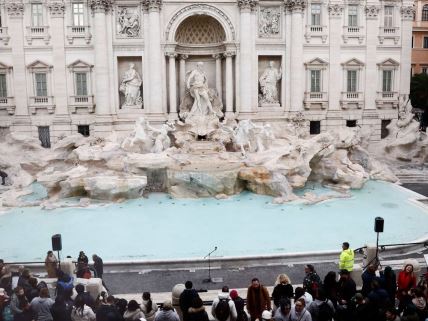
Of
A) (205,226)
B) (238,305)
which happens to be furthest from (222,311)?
(205,226)

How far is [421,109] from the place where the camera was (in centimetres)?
3747

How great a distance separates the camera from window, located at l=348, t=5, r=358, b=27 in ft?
93.2

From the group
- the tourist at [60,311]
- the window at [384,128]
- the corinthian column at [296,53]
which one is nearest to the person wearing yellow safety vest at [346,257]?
the tourist at [60,311]

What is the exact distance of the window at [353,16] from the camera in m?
28.4

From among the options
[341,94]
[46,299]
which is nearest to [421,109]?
[341,94]

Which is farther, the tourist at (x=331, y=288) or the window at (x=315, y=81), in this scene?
the window at (x=315, y=81)

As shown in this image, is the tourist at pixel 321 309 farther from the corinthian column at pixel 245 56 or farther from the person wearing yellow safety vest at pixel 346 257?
the corinthian column at pixel 245 56

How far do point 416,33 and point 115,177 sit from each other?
3042 cm

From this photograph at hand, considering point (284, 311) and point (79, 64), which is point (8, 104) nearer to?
point (79, 64)

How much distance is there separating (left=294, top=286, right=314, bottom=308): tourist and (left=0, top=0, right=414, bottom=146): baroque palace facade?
64.3 ft

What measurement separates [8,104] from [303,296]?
23.8m

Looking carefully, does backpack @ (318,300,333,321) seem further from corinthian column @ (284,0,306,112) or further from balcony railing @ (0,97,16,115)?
balcony railing @ (0,97,16,115)

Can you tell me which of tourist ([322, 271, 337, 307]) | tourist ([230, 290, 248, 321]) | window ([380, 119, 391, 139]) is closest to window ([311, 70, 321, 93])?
window ([380, 119, 391, 139])

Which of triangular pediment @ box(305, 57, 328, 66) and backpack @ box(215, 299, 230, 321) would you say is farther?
triangular pediment @ box(305, 57, 328, 66)
